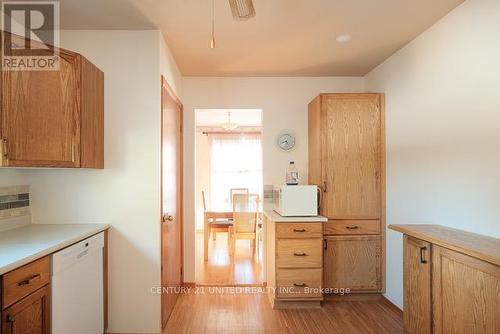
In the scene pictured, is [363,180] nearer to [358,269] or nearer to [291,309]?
[358,269]

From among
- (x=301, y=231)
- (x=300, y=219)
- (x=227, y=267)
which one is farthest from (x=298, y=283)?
(x=227, y=267)

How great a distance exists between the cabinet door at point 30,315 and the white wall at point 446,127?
8.10 ft

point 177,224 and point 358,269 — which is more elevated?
point 177,224

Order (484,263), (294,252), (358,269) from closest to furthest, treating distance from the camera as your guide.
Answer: (484,263) < (294,252) < (358,269)

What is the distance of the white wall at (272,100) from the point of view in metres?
3.09

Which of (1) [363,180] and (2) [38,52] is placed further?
(1) [363,180]

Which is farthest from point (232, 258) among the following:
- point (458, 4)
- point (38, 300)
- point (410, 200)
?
point (458, 4)

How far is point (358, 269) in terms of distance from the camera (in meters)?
2.68

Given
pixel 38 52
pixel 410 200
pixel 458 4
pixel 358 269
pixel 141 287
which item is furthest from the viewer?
pixel 358 269

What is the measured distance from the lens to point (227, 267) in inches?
144

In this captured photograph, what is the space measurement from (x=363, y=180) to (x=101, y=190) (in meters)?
2.32

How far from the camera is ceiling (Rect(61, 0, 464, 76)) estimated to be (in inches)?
70.5

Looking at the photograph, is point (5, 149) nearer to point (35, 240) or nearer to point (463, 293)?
point (35, 240)

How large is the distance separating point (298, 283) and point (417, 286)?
3.47 feet
